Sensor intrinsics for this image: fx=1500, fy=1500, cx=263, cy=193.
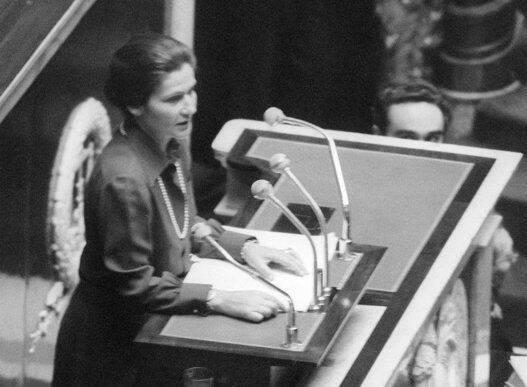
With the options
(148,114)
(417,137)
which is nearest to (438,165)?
(417,137)

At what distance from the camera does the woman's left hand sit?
14.1ft

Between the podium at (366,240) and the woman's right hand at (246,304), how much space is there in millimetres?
24

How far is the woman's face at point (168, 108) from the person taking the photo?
4.27 metres

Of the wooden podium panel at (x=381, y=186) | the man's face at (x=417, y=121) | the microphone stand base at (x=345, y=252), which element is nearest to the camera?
the microphone stand base at (x=345, y=252)

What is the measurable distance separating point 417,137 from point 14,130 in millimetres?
1694

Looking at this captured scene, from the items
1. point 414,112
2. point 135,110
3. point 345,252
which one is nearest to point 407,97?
point 414,112

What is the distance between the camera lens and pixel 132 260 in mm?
4105

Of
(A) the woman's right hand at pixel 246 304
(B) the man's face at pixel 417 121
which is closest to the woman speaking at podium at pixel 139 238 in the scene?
(A) the woman's right hand at pixel 246 304

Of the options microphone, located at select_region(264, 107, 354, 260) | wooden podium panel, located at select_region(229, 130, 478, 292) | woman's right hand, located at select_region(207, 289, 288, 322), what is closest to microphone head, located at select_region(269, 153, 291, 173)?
microphone, located at select_region(264, 107, 354, 260)

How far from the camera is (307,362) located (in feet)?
12.6

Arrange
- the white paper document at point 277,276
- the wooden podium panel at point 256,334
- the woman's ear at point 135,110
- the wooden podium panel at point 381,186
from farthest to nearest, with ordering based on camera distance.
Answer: the wooden podium panel at point 381,186, the woman's ear at point 135,110, the white paper document at point 277,276, the wooden podium panel at point 256,334

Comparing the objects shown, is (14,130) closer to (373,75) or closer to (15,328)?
(15,328)

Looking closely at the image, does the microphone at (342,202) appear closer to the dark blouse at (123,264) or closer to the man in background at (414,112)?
the dark blouse at (123,264)

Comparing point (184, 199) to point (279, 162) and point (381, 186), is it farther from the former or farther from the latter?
point (381, 186)
